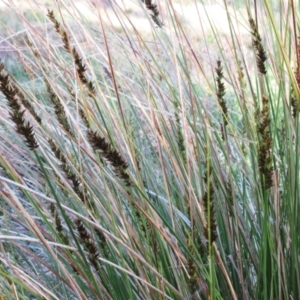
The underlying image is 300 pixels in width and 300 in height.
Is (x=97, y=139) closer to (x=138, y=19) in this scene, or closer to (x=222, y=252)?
(x=222, y=252)

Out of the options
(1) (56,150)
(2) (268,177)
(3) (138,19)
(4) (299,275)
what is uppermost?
(3) (138,19)

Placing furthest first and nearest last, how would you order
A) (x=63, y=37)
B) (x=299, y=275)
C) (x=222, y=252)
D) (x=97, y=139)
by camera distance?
(x=222, y=252)
(x=299, y=275)
(x=63, y=37)
(x=97, y=139)

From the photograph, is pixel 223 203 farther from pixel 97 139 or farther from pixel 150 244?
pixel 97 139

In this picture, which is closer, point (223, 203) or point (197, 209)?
point (197, 209)

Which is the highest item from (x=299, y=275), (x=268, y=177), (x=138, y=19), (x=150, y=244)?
(x=138, y=19)

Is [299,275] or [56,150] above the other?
[56,150]

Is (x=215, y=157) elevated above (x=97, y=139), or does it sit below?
below

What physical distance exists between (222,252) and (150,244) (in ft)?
0.46

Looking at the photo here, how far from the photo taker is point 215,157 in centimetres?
110

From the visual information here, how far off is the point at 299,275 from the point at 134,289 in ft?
1.06

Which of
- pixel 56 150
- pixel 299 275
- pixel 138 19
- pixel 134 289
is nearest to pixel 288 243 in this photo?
pixel 299 275

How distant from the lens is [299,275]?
93 cm

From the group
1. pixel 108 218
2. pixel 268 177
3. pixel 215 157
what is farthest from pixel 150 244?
pixel 268 177

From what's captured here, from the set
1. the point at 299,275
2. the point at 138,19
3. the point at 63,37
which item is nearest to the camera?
the point at 63,37
